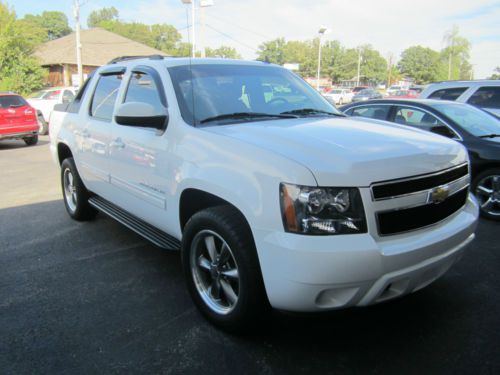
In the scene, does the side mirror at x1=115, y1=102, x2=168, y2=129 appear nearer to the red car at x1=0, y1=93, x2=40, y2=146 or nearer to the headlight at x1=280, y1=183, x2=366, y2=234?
the headlight at x1=280, y1=183, x2=366, y2=234

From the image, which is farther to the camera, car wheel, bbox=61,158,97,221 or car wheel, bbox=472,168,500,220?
car wheel, bbox=472,168,500,220

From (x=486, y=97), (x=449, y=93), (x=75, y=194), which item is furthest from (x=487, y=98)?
(x=75, y=194)

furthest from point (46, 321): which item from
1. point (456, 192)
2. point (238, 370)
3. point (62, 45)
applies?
point (62, 45)

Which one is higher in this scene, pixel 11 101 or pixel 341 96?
pixel 341 96

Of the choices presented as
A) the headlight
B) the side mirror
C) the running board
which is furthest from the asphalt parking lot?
the side mirror

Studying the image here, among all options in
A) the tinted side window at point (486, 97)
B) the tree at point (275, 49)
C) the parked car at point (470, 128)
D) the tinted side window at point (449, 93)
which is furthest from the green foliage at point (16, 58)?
the tree at point (275, 49)

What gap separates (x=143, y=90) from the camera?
3.77 m

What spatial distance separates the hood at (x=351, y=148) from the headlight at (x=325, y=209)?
0.21ft

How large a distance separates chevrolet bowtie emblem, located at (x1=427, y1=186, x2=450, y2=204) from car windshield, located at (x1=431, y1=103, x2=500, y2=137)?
11.8 ft

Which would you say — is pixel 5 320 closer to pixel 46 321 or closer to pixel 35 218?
pixel 46 321

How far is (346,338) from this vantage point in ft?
9.30

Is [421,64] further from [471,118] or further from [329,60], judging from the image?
[471,118]

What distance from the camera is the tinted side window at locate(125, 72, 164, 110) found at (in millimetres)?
3555

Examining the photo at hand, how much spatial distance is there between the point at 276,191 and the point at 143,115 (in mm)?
1376
